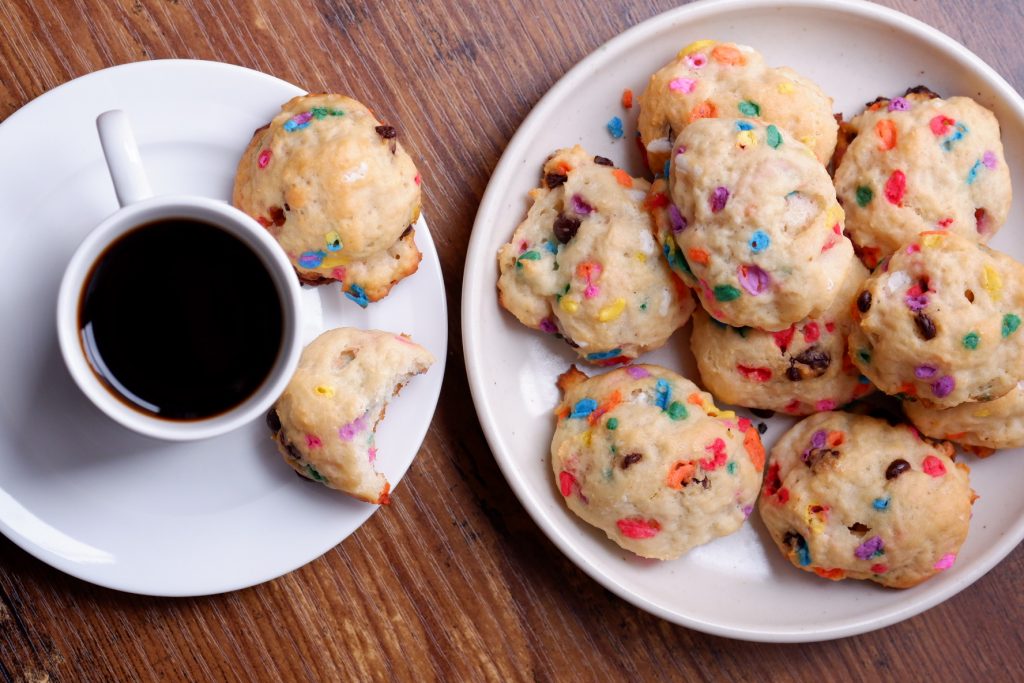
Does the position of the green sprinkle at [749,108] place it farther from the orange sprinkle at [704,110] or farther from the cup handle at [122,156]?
the cup handle at [122,156]

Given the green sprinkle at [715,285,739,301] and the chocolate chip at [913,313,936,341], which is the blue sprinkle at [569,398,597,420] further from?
the chocolate chip at [913,313,936,341]

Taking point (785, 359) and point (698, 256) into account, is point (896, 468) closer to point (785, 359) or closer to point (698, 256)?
point (785, 359)

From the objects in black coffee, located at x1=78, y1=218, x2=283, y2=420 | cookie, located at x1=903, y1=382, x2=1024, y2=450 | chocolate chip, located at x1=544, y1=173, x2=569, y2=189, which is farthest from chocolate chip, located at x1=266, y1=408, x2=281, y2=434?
cookie, located at x1=903, y1=382, x2=1024, y2=450

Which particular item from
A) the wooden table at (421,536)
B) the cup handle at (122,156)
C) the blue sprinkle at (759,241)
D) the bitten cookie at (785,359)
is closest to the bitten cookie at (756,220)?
the blue sprinkle at (759,241)

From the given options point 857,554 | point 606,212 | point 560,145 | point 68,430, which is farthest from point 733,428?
point 68,430

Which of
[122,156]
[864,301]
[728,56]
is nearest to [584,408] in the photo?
[864,301]

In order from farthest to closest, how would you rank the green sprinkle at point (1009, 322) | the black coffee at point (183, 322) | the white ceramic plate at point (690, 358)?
the white ceramic plate at point (690, 358) < the green sprinkle at point (1009, 322) < the black coffee at point (183, 322)
